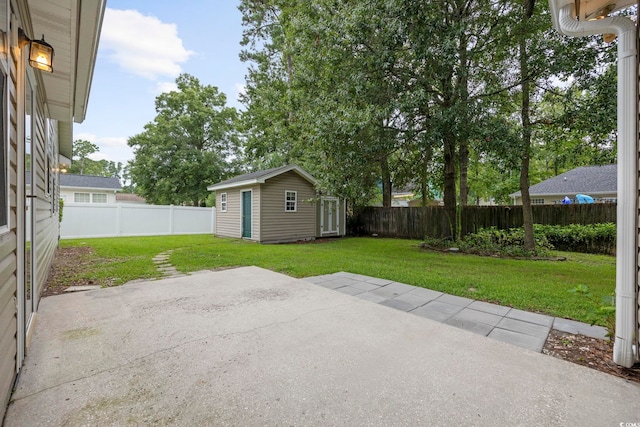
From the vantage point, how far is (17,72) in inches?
83.0

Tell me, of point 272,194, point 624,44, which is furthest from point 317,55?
point 624,44

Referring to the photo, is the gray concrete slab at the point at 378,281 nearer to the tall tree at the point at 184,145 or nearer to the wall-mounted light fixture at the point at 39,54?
the wall-mounted light fixture at the point at 39,54

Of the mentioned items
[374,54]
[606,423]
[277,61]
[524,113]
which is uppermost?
[277,61]

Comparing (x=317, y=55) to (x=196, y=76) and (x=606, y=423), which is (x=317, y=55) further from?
(x=196, y=76)

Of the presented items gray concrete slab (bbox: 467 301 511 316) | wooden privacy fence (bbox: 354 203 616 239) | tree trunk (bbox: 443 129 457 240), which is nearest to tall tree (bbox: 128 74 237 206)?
wooden privacy fence (bbox: 354 203 616 239)

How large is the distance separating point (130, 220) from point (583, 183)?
2292 cm

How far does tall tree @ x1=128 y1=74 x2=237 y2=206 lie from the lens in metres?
18.8

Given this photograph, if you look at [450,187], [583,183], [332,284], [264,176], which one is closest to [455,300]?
[332,284]

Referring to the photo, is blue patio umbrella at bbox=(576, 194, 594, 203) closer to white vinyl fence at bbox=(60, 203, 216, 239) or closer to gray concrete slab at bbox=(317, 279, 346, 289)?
gray concrete slab at bbox=(317, 279, 346, 289)

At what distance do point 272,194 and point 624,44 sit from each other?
957 centimetres

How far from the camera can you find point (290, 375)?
1.99 metres

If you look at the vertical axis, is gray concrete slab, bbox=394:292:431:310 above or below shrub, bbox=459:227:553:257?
below

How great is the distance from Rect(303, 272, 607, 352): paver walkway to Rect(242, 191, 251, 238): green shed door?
7.17 meters

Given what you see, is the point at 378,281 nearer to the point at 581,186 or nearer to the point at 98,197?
the point at 581,186
